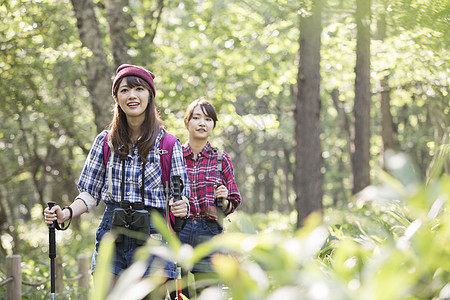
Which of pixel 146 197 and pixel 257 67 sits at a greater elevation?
pixel 257 67

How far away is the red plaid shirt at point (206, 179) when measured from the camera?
4.80 metres

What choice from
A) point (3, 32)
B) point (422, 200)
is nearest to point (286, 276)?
point (422, 200)

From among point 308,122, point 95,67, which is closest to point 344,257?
point 95,67

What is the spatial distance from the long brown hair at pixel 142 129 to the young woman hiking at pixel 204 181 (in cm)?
96

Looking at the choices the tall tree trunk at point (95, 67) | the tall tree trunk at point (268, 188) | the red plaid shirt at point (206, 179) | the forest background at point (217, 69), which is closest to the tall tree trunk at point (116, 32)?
the forest background at point (217, 69)

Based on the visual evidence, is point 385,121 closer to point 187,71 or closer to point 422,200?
point 187,71

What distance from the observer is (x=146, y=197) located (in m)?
3.82

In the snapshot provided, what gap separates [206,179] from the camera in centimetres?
494

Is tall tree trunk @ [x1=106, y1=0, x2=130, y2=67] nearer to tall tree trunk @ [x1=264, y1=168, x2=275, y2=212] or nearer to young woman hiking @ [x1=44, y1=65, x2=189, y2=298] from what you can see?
young woman hiking @ [x1=44, y1=65, x2=189, y2=298]

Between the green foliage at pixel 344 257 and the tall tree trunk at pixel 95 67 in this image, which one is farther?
the tall tree trunk at pixel 95 67

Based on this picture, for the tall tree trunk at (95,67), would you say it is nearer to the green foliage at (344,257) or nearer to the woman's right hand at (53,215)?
the woman's right hand at (53,215)

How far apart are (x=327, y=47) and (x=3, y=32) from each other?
9.52 metres

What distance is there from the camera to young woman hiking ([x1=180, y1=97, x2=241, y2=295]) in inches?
187

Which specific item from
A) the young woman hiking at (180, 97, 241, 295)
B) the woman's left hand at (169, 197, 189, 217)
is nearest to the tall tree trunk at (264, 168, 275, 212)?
the young woman hiking at (180, 97, 241, 295)
